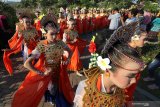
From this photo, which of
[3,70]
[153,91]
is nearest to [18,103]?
[153,91]

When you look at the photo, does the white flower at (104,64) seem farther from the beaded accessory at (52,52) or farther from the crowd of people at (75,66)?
the beaded accessory at (52,52)

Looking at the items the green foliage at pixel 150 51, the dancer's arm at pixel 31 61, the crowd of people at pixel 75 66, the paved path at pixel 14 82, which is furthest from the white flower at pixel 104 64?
the green foliage at pixel 150 51

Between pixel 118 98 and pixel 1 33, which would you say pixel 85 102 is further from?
pixel 1 33

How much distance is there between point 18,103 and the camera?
5.17 m

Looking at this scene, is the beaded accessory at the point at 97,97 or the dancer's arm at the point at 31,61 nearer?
the beaded accessory at the point at 97,97

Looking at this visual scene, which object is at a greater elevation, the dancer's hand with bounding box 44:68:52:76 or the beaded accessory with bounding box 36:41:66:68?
the beaded accessory with bounding box 36:41:66:68

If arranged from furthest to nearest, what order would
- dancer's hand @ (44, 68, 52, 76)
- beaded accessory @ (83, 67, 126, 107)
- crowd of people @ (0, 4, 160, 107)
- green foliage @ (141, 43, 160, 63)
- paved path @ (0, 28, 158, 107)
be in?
green foliage @ (141, 43, 160, 63), paved path @ (0, 28, 158, 107), dancer's hand @ (44, 68, 52, 76), beaded accessory @ (83, 67, 126, 107), crowd of people @ (0, 4, 160, 107)

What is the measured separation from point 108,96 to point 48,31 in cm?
232

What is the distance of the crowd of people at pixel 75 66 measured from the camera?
284 cm

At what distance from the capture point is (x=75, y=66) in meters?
8.77

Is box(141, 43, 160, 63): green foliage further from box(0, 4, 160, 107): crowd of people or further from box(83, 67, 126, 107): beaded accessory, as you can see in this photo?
box(83, 67, 126, 107): beaded accessory

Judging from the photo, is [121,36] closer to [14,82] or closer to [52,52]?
[52,52]

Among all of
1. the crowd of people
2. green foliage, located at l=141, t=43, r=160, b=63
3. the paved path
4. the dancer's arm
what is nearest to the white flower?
the crowd of people

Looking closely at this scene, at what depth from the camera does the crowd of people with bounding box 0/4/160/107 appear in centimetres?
284
